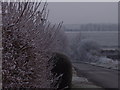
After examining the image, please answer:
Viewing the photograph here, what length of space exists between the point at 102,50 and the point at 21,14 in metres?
63.6

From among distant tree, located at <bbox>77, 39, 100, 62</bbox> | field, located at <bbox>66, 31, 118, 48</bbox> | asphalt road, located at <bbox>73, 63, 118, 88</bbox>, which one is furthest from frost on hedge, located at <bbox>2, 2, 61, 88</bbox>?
field, located at <bbox>66, 31, 118, 48</bbox>

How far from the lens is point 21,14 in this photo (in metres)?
4.80

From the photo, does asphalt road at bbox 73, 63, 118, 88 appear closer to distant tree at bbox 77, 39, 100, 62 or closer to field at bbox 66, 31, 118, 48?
distant tree at bbox 77, 39, 100, 62

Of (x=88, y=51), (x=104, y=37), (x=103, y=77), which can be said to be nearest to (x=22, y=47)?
(x=103, y=77)

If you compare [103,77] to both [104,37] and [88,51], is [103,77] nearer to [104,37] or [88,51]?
[88,51]

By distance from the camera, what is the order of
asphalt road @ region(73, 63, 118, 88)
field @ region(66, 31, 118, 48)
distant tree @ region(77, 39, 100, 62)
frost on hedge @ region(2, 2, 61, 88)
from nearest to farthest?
frost on hedge @ region(2, 2, 61, 88)
asphalt road @ region(73, 63, 118, 88)
distant tree @ region(77, 39, 100, 62)
field @ region(66, 31, 118, 48)

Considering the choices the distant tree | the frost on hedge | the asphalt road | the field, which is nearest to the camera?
the frost on hedge

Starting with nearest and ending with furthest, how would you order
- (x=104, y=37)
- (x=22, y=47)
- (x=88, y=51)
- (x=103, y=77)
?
(x=22, y=47)
(x=103, y=77)
(x=88, y=51)
(x=104, y=37)

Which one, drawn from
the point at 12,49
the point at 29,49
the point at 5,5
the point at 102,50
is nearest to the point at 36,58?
the point at 29,49

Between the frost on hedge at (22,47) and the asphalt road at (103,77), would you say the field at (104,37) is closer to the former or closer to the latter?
the asphalt road at (103,77)

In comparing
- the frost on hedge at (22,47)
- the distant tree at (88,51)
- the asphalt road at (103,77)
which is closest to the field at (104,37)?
the distant tree at (88,51)

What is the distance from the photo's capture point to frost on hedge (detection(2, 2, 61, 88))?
14.4 ft

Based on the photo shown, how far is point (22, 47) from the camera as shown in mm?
4633

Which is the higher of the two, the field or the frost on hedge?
the field
